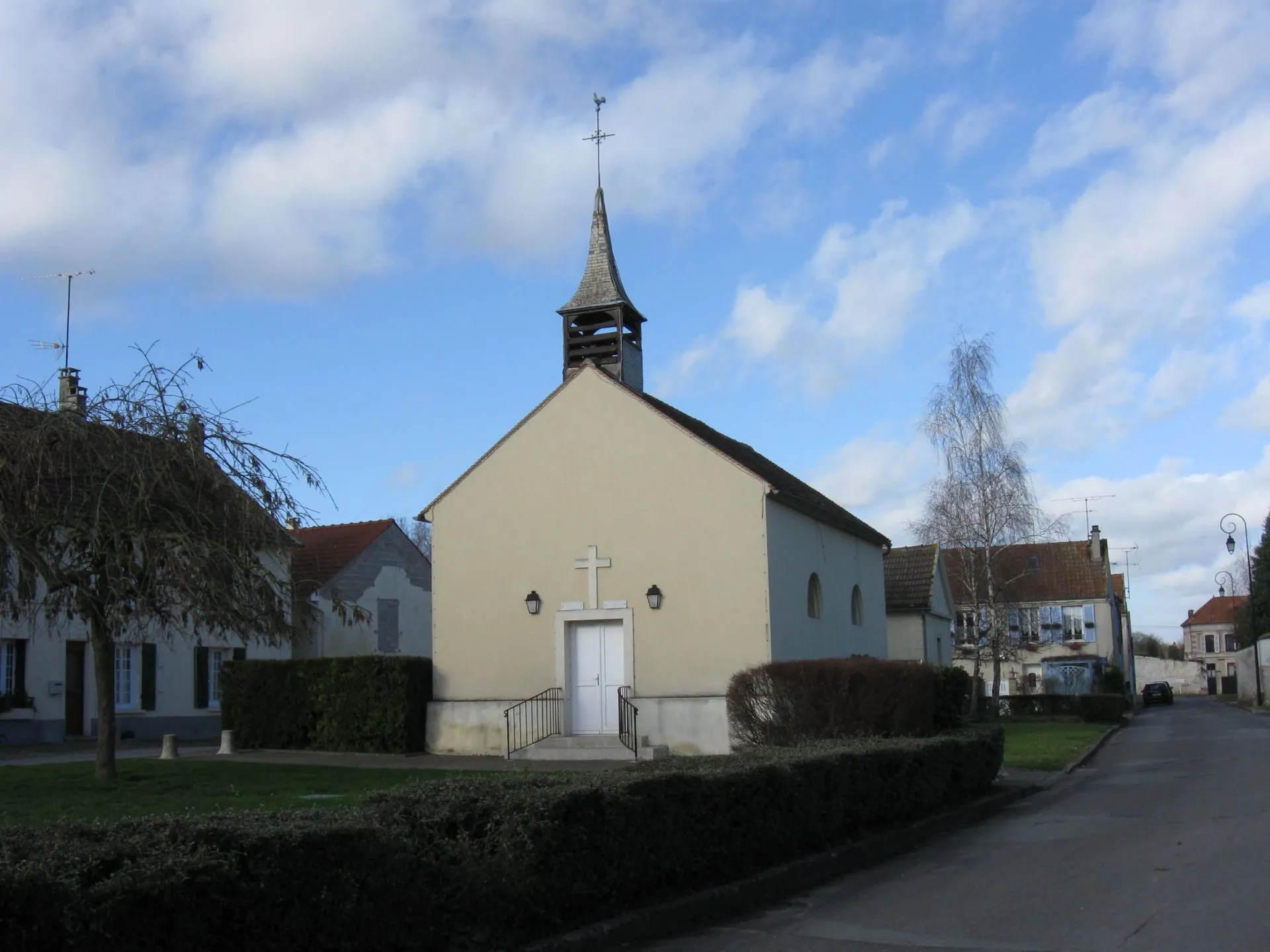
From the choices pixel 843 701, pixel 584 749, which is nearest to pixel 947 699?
pixel 843 701

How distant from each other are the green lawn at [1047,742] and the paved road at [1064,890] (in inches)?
199

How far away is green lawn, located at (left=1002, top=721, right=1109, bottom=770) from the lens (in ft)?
70.9

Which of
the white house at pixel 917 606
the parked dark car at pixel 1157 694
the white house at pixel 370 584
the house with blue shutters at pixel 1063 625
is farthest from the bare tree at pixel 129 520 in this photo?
the parked dark car at pixel 1157 694

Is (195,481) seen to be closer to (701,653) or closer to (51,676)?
(701,653)

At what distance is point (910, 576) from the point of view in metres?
40.4

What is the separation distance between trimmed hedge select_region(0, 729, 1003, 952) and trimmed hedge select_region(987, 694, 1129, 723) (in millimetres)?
30905

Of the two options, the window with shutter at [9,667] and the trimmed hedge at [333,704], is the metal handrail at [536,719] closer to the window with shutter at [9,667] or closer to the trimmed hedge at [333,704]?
the trimmed hedge at [333,704]

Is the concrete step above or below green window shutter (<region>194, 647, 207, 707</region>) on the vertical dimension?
below

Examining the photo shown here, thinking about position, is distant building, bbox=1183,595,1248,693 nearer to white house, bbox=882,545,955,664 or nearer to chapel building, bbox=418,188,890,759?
white house, bbox=882,545,955,664

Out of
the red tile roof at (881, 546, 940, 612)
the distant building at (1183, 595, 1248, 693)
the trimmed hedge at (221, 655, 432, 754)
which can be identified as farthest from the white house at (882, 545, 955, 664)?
the distant building at (1183, 595, 1248, 693)

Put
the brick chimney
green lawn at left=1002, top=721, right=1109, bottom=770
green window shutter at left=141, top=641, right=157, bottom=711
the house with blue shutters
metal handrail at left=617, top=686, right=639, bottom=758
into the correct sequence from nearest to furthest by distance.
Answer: the brick chimney, metal handrail at left=617, top=686, right=639, bottom=758, green lawn at left=1002, top=721, right=1109, bottom=770, green window shutter at left=141, top=641, right=157, bottom=711, the house with blue shutters

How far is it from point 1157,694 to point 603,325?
48.9 metres

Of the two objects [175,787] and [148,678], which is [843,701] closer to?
[175,787]

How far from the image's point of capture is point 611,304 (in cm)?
2527
